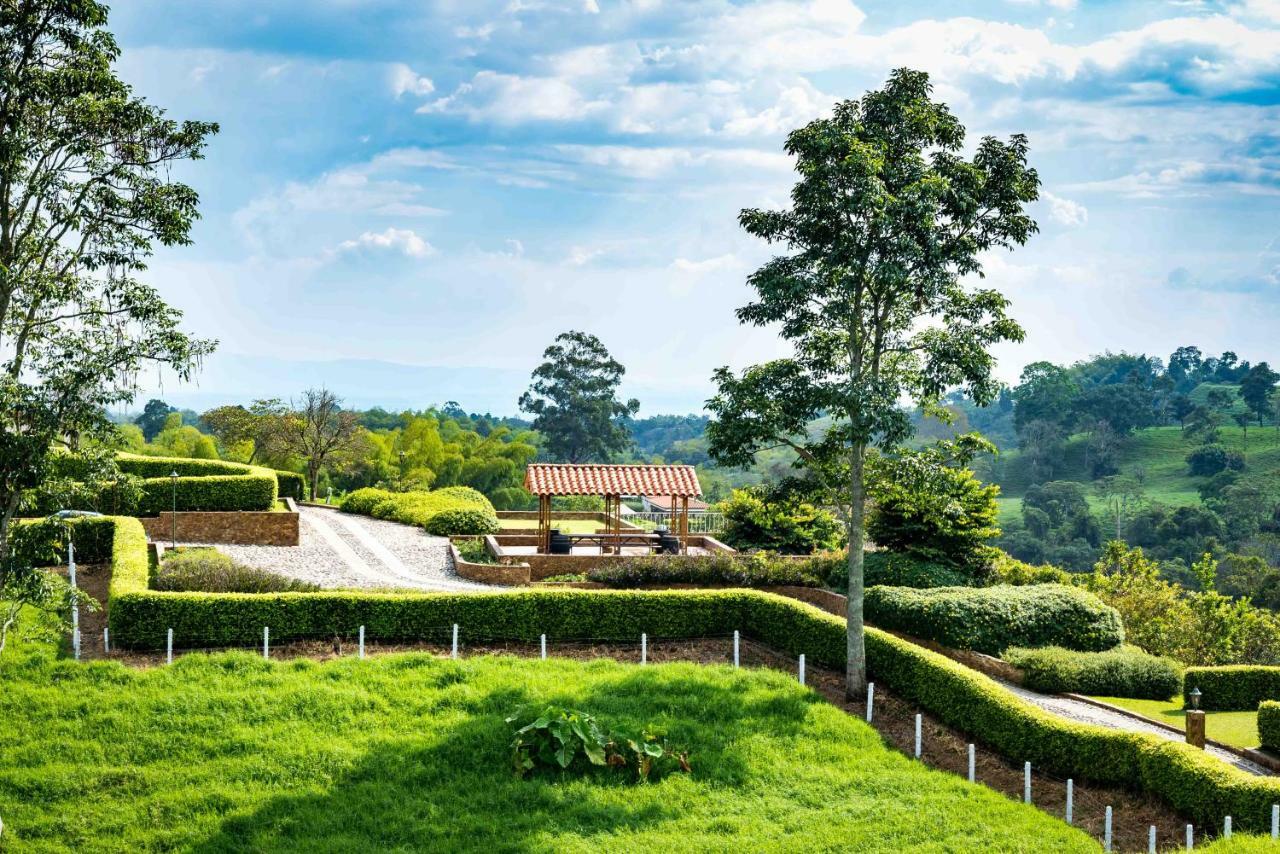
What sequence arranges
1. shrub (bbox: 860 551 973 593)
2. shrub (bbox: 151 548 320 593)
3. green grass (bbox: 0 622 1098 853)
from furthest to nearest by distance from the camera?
shrub (bbox: 860 551 973 593)
shrub (bbox: 151 548 320 593)
green grass (bbox: 0 622 1098 853)

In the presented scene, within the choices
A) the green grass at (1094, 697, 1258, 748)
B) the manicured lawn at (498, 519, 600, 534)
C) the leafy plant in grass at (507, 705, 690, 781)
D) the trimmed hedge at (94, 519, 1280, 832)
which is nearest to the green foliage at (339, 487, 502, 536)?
the manicured lawn at (498, 519, 600, 534)

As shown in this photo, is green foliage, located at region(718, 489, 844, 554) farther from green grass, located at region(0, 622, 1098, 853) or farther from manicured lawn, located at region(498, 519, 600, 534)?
green grass, located at region(0, 622, 1098, 853)

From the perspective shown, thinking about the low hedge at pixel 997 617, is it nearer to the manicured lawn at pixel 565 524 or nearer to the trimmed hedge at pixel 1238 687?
the trimmed hedge at pixel 1238 687

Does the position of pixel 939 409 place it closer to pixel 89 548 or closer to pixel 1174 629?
pixel 1174 629

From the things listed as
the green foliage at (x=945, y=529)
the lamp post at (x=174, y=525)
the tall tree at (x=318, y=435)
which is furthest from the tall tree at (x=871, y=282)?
the tall tree at (x=318, y=435)

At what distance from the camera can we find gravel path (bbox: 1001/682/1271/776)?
668 inches

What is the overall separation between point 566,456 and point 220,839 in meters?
64.2

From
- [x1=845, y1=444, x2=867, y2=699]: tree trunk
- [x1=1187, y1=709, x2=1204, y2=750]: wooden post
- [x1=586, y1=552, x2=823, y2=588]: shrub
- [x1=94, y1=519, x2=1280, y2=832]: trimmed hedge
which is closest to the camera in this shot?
[x1=94, y1=519, x2=1280, y2=832]: trimmed hedge

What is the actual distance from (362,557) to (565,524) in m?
14.6

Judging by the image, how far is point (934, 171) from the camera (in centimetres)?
1769

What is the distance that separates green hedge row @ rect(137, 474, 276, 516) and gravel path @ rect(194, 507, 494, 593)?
1.96 metres

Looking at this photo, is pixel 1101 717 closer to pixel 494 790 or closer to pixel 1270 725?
pixel 1270 725

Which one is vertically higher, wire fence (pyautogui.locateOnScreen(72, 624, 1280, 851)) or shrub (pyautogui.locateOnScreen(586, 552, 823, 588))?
shrub (pyautogui.locateOnScreen(586, 552, 823, 588))

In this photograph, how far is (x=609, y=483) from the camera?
29500mm
